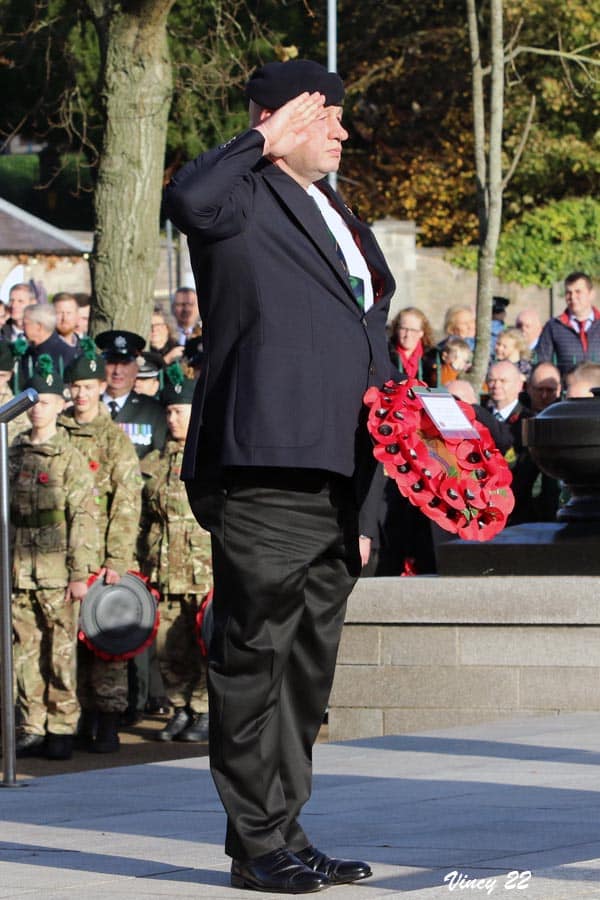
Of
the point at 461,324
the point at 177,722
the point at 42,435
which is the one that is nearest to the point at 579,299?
the point at 461,324

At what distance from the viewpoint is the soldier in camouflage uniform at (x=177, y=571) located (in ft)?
37.6

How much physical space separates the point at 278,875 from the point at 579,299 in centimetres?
995

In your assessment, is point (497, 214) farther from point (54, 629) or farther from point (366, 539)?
point (366, 539)

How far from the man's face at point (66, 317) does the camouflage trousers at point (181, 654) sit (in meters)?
4.26


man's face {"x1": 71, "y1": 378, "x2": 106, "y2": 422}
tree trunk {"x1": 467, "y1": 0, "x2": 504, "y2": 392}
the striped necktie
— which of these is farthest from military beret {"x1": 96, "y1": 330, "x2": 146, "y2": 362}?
the striped necktie

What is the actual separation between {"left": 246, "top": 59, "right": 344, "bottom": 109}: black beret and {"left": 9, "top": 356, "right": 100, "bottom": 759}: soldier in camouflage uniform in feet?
18.7

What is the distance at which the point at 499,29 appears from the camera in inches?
784

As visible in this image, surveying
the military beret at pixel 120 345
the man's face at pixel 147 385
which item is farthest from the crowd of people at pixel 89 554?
the man's face at pixel 147 385

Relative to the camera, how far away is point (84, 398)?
11.5 meters

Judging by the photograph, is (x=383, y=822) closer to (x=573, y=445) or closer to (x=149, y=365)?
(x=573, y=445)

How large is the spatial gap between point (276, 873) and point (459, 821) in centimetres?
121

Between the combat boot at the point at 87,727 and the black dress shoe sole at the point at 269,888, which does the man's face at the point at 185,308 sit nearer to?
the combat boot at the point at 87,727

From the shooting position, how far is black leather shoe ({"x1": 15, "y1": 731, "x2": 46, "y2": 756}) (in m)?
10.9

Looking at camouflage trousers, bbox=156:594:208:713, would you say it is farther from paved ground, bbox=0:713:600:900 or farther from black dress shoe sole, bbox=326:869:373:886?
black dress shoe sole, bbox=326:869:373:886
